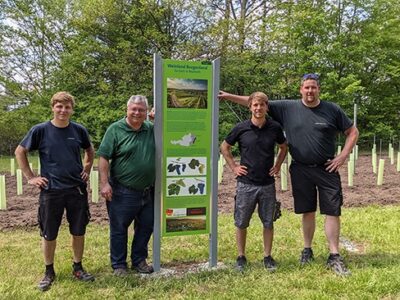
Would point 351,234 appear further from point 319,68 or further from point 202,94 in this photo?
point 319,68

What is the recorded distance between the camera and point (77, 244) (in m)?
4.39

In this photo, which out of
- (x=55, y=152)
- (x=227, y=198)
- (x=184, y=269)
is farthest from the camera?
(x=227, y=198)

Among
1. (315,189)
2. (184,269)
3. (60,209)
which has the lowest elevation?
(184,269)

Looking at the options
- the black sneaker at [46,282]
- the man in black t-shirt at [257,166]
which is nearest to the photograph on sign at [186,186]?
the man in black t-shirt at [257,166]

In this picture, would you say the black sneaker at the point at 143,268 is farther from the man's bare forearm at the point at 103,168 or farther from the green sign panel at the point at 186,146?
the man's bare forearm at the point at 103,168

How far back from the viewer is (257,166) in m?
4.54

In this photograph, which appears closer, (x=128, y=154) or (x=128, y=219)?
(x=128, y=154)

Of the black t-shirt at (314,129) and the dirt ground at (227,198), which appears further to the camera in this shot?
the dirt ground at (227,198)

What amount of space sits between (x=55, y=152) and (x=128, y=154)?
26.6 inches

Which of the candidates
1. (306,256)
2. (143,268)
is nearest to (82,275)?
(143,268)

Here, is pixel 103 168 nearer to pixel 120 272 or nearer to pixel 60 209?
pixel 60 209

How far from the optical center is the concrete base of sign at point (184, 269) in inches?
180

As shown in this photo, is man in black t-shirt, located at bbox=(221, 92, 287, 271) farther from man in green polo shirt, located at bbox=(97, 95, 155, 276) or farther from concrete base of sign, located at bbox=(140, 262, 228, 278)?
man in green polo shirt, located at bbox=(97, 95, 155, 276)

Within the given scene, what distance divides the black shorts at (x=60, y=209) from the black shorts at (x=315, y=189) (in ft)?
7.25
